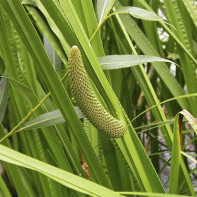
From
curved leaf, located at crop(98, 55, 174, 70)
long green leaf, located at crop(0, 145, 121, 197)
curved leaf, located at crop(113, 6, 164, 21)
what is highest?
curved leaf, located at crop(113, 6, 164, 21)

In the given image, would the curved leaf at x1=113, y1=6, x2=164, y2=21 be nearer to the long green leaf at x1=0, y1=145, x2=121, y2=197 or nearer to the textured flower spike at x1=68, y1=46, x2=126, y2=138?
the textured flower spike at x1=68, y1=46, x2=126, y2=138

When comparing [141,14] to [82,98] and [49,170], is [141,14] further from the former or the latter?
[49,170]

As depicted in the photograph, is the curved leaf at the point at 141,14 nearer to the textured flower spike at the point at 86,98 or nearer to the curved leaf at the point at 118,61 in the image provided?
the curved leaf at the point at 118,61

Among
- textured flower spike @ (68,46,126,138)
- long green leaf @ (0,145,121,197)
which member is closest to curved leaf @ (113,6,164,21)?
textured flower spike @ (68,46,126,138)

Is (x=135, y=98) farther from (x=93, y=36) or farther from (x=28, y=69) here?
(x=93, y=36)

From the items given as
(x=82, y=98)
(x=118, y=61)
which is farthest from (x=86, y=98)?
(x=118, y=61)

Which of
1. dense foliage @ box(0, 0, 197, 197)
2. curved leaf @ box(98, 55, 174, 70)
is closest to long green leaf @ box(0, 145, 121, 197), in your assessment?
dense foliage @ box(0, 0, 197, 197)

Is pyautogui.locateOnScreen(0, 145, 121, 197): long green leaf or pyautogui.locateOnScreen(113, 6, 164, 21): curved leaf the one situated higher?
pyautogui.locateOnScreen(113, 6, 164, 21): curved leaf

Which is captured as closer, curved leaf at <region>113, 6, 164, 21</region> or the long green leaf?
the long green leaf
